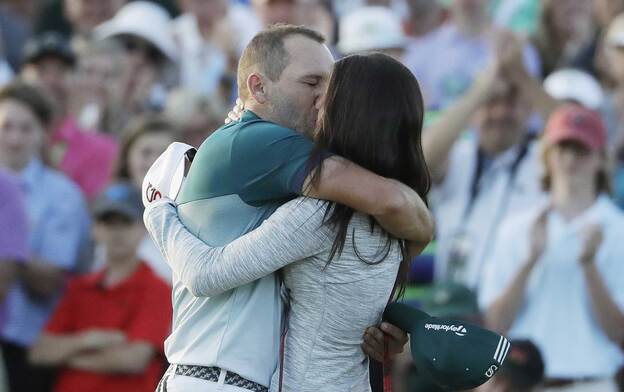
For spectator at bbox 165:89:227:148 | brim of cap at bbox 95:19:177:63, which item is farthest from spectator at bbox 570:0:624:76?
brim of cap at bbox 95:19:177:63

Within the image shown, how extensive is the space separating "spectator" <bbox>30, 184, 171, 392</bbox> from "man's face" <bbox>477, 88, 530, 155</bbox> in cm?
212

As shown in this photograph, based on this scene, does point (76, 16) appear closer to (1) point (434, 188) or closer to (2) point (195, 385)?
(1) point (434, 188)

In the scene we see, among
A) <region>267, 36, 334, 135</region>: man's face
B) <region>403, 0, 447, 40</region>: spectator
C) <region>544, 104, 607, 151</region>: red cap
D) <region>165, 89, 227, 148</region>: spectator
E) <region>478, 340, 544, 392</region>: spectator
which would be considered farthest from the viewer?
<region>403, 0, 447, 40</region>: spectator

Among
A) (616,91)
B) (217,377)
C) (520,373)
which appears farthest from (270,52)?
(616,91)

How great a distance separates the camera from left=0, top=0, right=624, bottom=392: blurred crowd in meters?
7.48

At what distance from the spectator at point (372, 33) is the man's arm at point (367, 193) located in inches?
190

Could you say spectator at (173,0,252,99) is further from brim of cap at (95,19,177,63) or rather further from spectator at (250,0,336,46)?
spectator at (250,0,336,46)

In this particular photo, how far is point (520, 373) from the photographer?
6859mm

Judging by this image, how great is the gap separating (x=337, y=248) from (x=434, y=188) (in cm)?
421

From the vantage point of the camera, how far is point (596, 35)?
9.88m

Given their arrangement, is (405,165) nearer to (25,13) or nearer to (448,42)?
(448,42)

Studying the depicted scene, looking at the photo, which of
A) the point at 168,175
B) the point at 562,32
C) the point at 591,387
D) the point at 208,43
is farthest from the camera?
the point at 208,43

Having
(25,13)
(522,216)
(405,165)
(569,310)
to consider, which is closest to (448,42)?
(522,216)

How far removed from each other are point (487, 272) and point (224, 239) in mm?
3658
